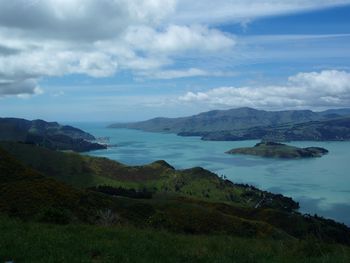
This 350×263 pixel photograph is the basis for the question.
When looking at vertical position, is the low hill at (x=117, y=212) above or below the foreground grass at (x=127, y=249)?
below

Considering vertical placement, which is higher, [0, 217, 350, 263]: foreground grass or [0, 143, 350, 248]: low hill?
[0, 217, 350, 263]: foreground grass

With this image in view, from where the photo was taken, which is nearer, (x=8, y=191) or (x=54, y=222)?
(x=54, y=222)

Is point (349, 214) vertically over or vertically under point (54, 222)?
under

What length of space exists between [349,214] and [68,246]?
577ft

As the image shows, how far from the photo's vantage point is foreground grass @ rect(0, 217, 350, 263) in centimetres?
1100

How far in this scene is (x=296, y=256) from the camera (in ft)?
41.0

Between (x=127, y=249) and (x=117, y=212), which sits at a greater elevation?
(x=127, y=249)

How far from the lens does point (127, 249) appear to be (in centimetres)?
1213

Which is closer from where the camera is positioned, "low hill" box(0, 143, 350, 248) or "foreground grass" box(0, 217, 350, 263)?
"foreground grass" box(0, 217, 350, 263)

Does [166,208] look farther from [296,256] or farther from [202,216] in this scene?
[296,256]

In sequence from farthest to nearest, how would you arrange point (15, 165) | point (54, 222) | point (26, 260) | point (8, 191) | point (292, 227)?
point (292, 227)
point (15, 165)
point (8, 191)
point (54, 222)
point (26, 260)

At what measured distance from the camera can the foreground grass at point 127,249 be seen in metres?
11.0

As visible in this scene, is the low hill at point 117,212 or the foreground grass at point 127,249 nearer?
the foreground grass at point 127,249

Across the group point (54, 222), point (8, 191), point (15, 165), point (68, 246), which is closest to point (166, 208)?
point (15, 165)
